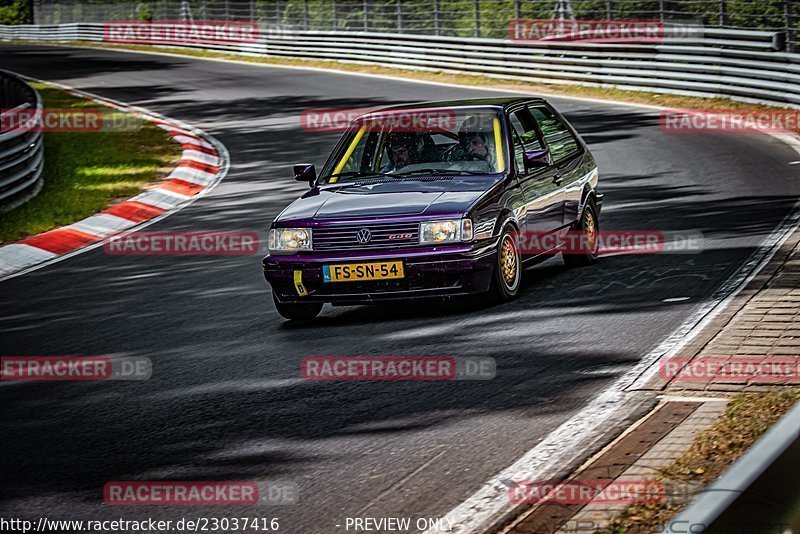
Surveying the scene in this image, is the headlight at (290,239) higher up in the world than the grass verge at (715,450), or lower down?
higher up

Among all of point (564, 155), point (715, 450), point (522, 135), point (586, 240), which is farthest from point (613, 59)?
point (715, 450)

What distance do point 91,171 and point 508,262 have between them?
36.5 ft

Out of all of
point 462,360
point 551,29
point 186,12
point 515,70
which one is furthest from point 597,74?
point 186,12

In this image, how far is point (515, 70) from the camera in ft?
96.6

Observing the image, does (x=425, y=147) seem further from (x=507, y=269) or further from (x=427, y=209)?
(x=507, y=269)

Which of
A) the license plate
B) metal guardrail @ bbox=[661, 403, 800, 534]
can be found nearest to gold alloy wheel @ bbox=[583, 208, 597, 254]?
the license plate

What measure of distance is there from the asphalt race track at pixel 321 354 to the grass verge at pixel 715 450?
74 centimetres

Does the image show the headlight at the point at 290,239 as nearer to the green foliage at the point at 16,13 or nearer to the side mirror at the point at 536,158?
the side mirror at the point at 536,158

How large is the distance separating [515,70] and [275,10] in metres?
18.6

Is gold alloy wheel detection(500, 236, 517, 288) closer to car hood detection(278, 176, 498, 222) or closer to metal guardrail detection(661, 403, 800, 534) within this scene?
car hood detection(278, 176, 498, 222)

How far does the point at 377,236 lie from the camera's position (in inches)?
332

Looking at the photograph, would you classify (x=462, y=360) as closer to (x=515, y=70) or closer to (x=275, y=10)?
(x=515, y=70)

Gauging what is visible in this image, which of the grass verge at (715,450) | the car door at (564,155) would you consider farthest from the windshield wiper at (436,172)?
the grass verge at (715,450)

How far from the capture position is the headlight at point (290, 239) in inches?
338
